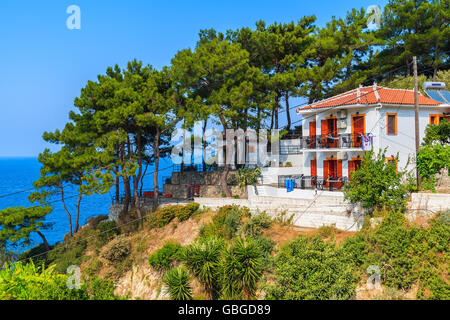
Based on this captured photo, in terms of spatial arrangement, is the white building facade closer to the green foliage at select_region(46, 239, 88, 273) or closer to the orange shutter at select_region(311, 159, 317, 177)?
the orange shutter at select_region(311, 159, 317, 177)

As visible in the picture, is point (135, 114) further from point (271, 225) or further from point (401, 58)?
point (401, 58)

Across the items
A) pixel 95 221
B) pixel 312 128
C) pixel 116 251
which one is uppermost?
pixel 312 128

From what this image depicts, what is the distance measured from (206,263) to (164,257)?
543 centimetres

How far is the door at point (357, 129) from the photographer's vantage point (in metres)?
21.7

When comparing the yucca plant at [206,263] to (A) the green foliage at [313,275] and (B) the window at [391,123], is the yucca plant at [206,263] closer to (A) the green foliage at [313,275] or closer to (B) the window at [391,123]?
(A) the green foliage at [313,275]

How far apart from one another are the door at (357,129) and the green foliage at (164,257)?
12652 millimetres

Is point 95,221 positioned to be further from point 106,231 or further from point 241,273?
point 241,273

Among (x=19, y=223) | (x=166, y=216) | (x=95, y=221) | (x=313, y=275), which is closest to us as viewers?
(x=313, y=275)

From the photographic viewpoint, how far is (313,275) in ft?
48.1

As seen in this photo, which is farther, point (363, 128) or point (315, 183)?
point (363, 128)

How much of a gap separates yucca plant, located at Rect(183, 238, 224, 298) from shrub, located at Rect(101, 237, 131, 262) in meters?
8.51

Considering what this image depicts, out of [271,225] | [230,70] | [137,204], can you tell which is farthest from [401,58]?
[137,204]

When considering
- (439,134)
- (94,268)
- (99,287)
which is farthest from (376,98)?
(94,268)

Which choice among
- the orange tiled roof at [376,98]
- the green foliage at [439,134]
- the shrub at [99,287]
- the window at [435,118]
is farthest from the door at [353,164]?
the shrub at [99,287]
